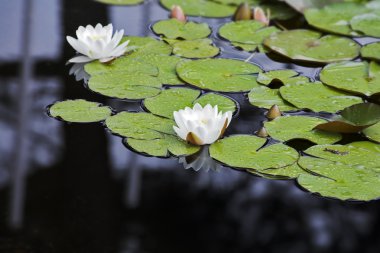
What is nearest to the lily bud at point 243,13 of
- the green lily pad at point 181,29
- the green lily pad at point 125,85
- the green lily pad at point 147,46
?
the green lily pad at point 181,29

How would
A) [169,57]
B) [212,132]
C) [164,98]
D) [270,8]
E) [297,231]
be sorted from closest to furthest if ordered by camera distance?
[297,231] → [212,132] → [164,98] → [169,57] → [270,8]

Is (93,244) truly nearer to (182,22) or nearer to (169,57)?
(169,57)

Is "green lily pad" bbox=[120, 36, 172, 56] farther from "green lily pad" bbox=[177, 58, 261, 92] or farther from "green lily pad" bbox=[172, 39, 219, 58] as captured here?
"green lily pad" bbox=[177, 58, 261, 92]

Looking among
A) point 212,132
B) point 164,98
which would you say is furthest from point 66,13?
point 212,132

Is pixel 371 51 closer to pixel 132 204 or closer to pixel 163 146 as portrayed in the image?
pixel 163 146

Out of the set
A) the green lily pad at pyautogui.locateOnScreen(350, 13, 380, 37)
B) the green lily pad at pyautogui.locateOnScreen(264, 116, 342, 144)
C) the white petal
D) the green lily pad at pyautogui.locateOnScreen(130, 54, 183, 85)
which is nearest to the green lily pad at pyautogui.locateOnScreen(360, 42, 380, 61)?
the green lily pad at pyautogui.locateOnScreen(350, 13, 380, 37)

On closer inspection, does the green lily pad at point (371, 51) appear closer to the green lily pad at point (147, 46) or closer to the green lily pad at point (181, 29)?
the green lily pad at point (181, 29)

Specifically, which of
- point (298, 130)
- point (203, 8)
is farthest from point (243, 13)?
point (298, 130)
